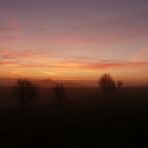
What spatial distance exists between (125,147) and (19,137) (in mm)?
16635

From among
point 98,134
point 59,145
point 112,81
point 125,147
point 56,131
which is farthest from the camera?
point 112,81

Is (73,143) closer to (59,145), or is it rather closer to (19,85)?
(59,145)

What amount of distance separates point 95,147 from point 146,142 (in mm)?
6790

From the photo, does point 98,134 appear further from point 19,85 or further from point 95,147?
point 19,85

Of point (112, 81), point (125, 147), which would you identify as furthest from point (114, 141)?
point (112, 81)

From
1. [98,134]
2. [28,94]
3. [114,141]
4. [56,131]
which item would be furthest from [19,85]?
[114,141]

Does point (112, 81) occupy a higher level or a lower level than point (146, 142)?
higher

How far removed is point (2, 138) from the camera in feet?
139

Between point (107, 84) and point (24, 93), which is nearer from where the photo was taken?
point (24, 93)

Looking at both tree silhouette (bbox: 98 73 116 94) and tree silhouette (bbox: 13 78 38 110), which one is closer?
tree silhouette (bbox: 13 78 38 110)

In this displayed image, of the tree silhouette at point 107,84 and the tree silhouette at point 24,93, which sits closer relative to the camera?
the tree silhouette at point 24,93

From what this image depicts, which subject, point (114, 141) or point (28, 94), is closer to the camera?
point (114, 141)

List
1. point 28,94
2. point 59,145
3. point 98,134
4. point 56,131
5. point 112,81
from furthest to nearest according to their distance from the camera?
point 112,81 < point 28,94 < point 56,131 < point 98,134 < point 59,145

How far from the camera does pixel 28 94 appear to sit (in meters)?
86.8
